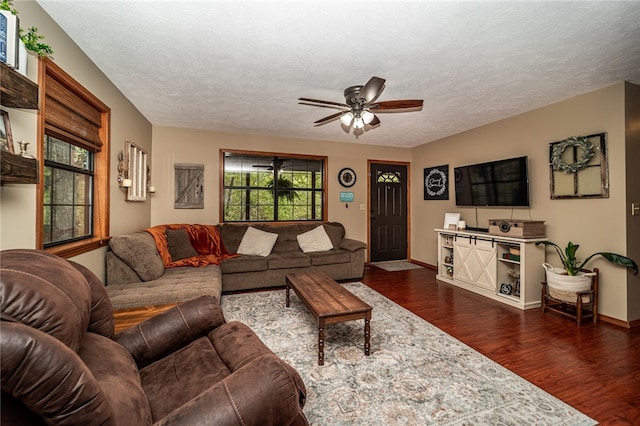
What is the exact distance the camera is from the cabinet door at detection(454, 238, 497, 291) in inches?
150

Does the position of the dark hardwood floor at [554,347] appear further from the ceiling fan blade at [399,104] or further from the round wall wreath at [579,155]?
the ceiling fan blade at [399,104]

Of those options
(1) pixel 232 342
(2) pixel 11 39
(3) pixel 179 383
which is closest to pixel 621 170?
(1) pixel 232 342

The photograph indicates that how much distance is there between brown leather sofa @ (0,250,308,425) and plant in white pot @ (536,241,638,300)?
10.7 feet

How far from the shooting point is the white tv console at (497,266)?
3455 millimetres

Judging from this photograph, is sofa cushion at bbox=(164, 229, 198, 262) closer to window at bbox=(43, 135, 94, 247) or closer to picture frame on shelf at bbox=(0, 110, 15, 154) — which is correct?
window at bbox=(43, 135, 94, 247)

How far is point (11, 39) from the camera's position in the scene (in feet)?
4.40

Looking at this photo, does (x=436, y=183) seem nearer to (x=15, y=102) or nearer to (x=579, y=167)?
(x=579, y=167)

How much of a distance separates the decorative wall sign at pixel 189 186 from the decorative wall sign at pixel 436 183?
429 centimetres

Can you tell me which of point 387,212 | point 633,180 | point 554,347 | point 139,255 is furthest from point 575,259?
point 139,255

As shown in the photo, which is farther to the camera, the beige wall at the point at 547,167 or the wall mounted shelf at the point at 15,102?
the beige wall at the point at 547,167

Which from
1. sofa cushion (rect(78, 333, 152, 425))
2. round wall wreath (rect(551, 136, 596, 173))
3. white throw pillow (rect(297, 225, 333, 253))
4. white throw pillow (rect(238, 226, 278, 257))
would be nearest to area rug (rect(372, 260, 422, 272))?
white throw pillow (rect(297, 225, 333, 253))

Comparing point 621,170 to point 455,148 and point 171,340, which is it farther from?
point 171,340

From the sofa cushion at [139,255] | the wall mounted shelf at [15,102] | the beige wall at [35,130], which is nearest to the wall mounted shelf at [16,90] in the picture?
the wall mounted shelf at [15,102]

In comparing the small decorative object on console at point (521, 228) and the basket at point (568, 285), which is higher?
the small decorative object on console at point (521, 228)
